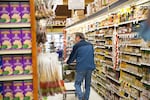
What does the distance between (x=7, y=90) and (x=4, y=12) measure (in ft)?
2.71

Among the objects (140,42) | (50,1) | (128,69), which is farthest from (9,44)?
(128,69)

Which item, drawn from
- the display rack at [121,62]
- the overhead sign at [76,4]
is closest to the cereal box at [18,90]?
the display rack at [121,62]

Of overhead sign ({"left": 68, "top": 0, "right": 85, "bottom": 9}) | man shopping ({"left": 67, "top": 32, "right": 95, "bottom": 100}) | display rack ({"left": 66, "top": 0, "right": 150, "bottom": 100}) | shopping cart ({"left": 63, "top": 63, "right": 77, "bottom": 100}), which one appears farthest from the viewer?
overhead sign ({"left": 68, "top": 0, "right": 85, "bottom": 9})

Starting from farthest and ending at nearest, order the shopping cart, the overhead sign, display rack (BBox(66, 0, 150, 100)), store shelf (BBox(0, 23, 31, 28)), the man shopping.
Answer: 1. the overhead sign
2. the shopping cart
3. the man shopping
4. display rack (BBox(66, 0, 150, 100))
5. store shelf (BBox(0, 23, 31, 28))

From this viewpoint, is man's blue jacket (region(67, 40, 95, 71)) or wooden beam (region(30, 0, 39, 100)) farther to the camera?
man's blue jacket (region(67, 40, 95, 71))

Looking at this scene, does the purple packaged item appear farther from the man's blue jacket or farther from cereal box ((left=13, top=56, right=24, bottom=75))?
the man's blue jacket

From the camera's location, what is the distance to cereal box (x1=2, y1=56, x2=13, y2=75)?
9.50 ft

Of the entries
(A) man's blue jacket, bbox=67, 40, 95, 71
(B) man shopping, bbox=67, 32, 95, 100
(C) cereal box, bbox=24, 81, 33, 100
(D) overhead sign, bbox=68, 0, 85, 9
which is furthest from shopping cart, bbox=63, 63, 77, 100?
(C) cereal box, bbox=24, 81, 33, 100

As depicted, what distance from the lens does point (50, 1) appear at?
3473 mm

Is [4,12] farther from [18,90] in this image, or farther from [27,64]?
[18,90]

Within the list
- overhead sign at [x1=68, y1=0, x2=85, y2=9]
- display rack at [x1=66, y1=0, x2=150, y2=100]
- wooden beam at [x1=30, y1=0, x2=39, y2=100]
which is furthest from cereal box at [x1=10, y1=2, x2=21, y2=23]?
overhead sign at [x1=68, y1=0, x2=85, y2=9]

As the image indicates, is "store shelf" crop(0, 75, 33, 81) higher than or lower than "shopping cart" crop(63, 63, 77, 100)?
higher

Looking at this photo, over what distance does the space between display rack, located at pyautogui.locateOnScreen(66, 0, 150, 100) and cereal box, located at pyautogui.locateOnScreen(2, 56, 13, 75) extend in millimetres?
2433

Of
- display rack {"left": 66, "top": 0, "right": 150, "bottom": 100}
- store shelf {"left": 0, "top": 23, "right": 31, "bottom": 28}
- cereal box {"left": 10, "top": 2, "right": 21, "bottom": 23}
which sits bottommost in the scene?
display rack {"left": 66, "top": 0, "right": 150, "bottom": 100}
